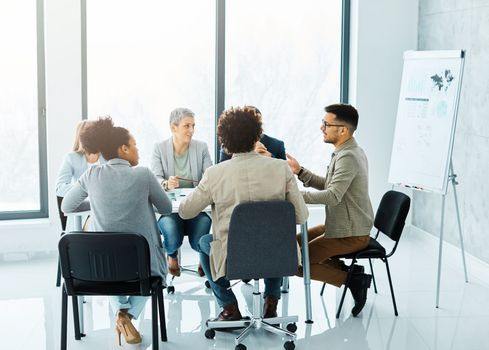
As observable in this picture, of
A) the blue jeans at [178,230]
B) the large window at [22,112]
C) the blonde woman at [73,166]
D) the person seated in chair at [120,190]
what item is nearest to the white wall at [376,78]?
the large window at [22,112]

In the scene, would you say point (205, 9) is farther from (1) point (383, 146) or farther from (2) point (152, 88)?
(1) point (383, 146)

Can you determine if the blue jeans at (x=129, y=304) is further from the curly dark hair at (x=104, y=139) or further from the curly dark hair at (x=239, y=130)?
the curly dark hair at (x=239, y=130)

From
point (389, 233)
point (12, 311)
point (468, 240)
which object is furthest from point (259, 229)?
point (468, 240)

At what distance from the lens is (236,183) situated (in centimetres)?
385

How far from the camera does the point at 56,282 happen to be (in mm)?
5305

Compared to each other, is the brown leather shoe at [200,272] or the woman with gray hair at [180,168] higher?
the woman with gray hair at [180,168]

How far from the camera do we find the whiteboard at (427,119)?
5.18m

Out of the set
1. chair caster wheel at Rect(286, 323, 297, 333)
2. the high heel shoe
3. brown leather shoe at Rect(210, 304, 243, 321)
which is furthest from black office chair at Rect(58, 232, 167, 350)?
chair caster wheel at Rect(286, 323, 297, 333)

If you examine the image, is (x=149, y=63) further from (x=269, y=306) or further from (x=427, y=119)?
(x=269, y=306)

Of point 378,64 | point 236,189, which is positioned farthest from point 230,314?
point 378,64

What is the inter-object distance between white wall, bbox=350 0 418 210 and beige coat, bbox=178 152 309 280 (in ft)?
9.35

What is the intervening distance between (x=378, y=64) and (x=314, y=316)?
9.16 ft

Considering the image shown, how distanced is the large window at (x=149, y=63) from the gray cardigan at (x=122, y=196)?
2.53 metres

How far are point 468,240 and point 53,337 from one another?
3.10 meters
